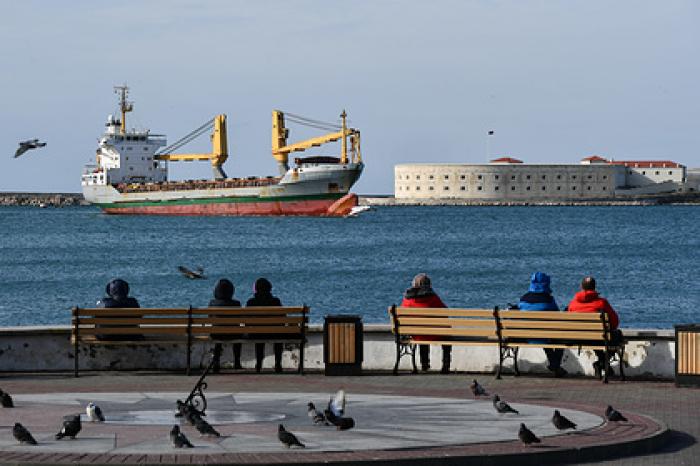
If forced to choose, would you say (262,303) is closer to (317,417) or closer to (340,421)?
(317,417)

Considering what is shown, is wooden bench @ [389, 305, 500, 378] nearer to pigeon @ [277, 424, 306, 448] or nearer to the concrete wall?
the concrete wall

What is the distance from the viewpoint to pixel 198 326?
609 inches

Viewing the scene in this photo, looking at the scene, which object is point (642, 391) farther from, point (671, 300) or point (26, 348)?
point (671, 300)

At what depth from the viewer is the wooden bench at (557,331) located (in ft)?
48.6

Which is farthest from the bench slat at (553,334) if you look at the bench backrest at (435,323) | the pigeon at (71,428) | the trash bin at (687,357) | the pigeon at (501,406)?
the pigeon at (71,428)

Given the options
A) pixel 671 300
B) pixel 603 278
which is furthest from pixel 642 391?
pixel 603 278

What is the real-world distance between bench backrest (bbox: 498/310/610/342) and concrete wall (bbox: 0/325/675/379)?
58 cm

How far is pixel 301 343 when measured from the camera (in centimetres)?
1541

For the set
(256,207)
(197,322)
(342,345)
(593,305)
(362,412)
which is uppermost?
(256,207)

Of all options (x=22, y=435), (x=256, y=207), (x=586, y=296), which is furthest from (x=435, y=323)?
(x=256, y=207)

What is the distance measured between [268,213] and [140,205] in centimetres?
1514

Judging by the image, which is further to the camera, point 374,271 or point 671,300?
point 374,271

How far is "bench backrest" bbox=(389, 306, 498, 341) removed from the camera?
50.4 feet

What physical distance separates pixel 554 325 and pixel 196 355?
13.1 ft
